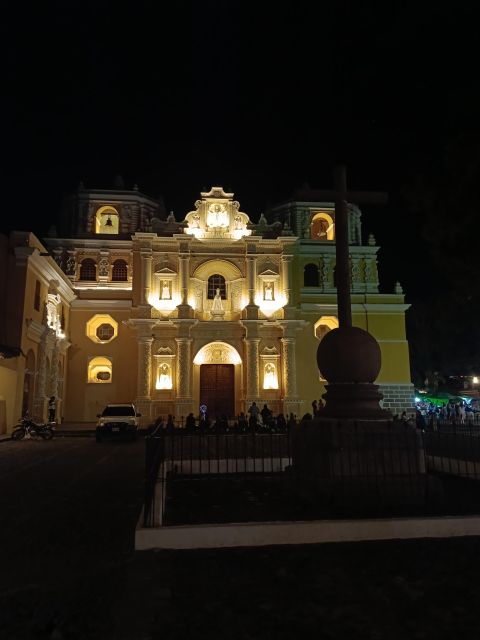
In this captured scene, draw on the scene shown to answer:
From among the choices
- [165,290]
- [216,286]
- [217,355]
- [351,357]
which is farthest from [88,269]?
[351,357]

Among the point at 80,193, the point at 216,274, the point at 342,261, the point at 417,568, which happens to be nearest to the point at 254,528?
the point at 417,568

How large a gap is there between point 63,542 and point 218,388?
74.9 feet

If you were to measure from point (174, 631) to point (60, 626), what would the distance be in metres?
0.81

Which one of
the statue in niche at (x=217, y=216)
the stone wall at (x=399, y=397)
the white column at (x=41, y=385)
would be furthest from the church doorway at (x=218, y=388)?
the stone wall at (x=399, y=397)

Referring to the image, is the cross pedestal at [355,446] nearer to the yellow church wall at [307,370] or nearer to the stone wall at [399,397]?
the yellow church wall at [307,370]

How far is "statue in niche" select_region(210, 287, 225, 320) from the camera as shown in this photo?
93.1 feet

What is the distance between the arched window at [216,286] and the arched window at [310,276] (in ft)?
18.8

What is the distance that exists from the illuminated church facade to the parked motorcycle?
5.97m

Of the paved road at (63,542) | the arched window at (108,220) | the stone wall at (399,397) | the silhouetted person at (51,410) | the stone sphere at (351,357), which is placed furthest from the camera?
the arched window at (108,220)

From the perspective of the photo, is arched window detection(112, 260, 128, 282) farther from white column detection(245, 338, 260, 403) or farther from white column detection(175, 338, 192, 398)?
white column detection(245, 338, 260, 403)

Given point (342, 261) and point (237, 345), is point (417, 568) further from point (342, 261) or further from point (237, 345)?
point (237, 345)

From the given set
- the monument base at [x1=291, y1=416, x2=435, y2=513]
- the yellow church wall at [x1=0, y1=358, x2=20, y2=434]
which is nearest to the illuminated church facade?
the yellow church wall at [x1=0, y1=358, x2=20, y2=434]

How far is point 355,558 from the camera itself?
4680 millimetres

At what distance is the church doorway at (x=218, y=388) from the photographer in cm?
2786
